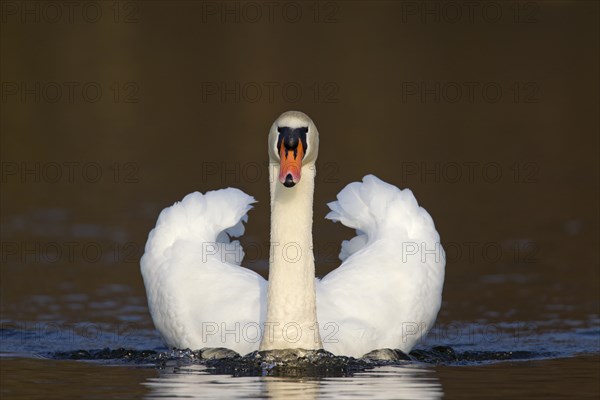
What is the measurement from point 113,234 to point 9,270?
1.94 meters

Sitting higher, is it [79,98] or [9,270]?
[79,98]

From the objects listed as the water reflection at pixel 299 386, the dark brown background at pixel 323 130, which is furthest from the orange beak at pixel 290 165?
the dark brown background at pixel 323 130

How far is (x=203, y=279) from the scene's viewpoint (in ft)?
36.7

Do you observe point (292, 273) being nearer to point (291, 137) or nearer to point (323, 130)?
point (291, 137)

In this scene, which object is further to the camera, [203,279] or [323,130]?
[323,130]

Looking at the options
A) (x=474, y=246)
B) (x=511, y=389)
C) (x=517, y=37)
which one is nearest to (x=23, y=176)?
(x=474, y=246)

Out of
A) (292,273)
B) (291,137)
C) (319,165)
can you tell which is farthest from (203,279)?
(319,165)

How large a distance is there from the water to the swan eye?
1.54m

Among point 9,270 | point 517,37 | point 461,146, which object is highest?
point 517,37

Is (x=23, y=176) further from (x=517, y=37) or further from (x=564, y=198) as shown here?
(x=517, y=37)

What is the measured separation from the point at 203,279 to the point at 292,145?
2046 mm

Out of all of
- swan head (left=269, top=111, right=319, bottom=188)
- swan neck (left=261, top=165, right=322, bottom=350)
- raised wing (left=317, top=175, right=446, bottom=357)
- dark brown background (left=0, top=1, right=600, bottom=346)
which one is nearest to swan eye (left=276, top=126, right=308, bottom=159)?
swan head (left=269, top=111, right=319, bottom=188)

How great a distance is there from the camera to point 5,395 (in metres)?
9.12

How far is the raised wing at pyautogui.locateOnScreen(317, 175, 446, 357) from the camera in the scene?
34.7ft
